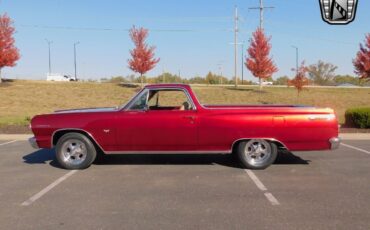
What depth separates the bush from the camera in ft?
51.1

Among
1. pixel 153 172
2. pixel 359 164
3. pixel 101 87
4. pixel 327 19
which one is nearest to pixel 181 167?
pixel 153 172

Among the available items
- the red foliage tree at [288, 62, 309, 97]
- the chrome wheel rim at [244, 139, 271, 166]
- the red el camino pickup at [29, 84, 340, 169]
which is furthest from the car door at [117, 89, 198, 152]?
the red foliage tree at [288, 62, 309, 97]

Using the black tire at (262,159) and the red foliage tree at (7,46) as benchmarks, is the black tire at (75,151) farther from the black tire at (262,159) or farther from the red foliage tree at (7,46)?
the red foliage tree at (7,46)

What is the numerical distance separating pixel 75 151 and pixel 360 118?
1092 centimetres

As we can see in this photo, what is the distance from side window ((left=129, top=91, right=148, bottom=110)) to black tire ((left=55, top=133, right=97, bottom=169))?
1.10m

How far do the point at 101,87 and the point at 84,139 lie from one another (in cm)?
3023

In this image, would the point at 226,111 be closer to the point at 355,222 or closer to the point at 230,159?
the point at 230,159

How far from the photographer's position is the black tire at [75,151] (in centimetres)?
864

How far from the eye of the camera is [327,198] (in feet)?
21.0

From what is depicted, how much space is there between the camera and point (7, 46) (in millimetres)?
38562

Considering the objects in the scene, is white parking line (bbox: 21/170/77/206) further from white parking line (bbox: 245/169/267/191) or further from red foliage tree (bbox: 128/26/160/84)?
red foliage tree (bbox: 128/26/160/84)

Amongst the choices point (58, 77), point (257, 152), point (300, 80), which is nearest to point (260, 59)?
point (300, 80)

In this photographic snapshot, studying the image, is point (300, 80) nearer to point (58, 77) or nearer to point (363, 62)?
point (363, 62)

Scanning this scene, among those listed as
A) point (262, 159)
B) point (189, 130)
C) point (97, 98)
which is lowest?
point (262, 159)
